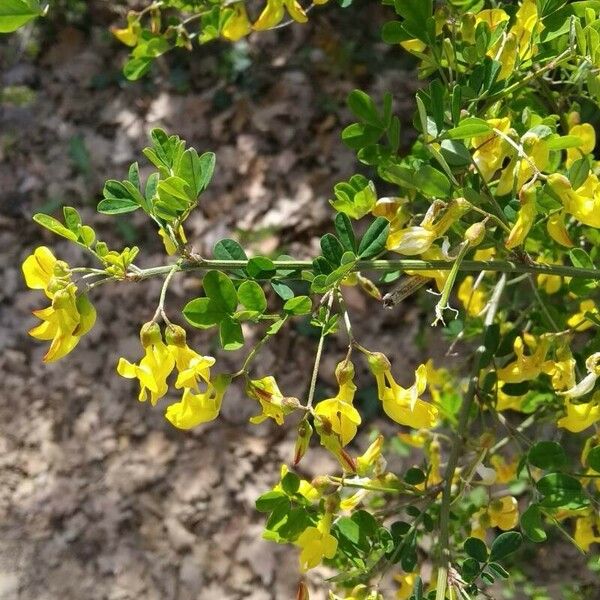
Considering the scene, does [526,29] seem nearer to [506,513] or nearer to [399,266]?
[399,266]

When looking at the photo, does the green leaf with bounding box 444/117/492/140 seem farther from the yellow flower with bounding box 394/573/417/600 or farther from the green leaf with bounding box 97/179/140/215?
the yellow flower with bounding box 394/573/417/600

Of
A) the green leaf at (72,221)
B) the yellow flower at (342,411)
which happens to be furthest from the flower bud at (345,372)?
the green leaf at (72,221)

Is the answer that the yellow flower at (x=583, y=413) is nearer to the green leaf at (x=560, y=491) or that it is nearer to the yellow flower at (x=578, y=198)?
the green leaf at (x=560, y=491)

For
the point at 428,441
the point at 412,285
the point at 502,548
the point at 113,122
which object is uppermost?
the point at 412,285

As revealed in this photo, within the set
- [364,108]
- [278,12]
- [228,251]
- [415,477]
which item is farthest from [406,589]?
[278,12]

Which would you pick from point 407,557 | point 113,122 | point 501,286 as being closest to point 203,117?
point 113,122

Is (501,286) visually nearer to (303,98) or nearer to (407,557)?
(407,557)
